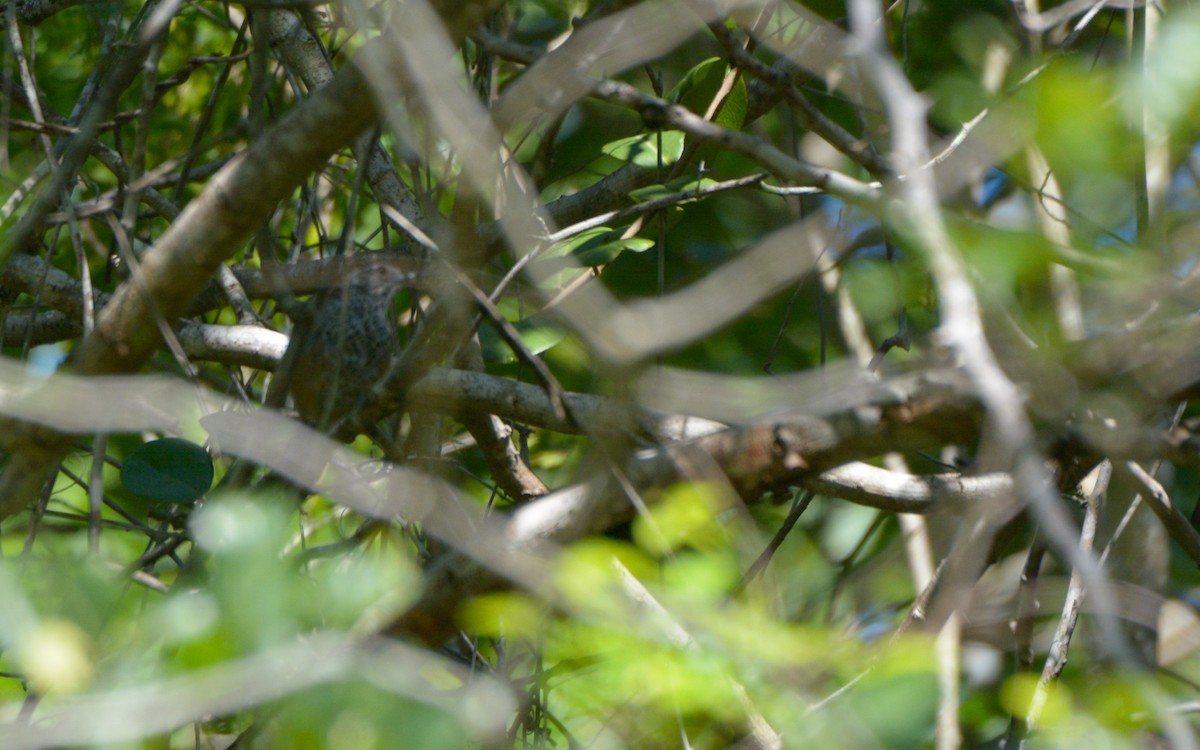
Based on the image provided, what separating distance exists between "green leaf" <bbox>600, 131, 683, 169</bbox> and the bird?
0.52m

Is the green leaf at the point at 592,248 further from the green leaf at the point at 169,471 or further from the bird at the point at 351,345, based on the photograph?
the green leaf at the point at 169,471

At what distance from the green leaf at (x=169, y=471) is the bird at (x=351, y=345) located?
0.91ft

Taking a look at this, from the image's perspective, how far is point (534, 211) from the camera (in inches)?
72.4

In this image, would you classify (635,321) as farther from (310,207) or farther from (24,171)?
(24,171)

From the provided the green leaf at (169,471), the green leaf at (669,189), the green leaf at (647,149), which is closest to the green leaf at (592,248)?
the green leaf at (669,189)

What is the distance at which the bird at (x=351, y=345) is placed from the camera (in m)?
2.04

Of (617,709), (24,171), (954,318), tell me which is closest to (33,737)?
(617,709)

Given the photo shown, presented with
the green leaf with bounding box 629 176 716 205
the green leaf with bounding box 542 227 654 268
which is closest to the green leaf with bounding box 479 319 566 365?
the green leaf with bounding box 542 227 654 268

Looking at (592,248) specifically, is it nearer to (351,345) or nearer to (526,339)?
(526,339)

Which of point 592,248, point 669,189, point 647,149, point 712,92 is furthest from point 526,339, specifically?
point 712,92

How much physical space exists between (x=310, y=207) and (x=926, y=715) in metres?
1.69

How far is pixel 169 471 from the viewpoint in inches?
67.7

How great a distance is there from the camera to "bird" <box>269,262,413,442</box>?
2.04 metres

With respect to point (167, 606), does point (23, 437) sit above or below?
below
